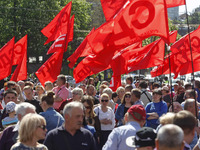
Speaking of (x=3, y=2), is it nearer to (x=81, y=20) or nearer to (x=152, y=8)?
(x=81, y=20)

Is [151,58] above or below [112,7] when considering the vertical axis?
below

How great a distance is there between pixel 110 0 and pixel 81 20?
39377 mm

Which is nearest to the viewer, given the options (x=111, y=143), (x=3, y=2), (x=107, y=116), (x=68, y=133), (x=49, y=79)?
(x=68, y=133)

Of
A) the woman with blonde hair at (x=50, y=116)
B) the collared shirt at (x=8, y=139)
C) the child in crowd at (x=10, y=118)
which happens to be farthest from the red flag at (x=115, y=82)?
the collared shirt at (x=8, y=139)

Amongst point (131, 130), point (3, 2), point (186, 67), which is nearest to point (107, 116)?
point (131, 130)

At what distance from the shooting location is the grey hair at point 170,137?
3289 millimetres

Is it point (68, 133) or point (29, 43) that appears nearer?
point (68, 133)

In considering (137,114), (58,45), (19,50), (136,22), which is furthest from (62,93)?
(19,50)

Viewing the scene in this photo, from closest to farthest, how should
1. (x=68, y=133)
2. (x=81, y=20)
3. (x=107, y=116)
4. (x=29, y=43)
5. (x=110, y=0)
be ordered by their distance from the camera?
1. (x=68, y=133)
2. (x=107, y=116)
3. (x=110, y=0)
4. (x=29, y=43)
5. (x=81, y=20)

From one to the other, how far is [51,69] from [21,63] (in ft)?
5.53

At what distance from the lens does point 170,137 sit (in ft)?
10.8

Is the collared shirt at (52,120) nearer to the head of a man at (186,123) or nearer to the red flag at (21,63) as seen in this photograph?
the head of a man at (186,123)

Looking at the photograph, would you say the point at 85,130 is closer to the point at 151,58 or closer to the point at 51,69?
the point at 151,58

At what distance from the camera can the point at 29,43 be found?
44.7 m
